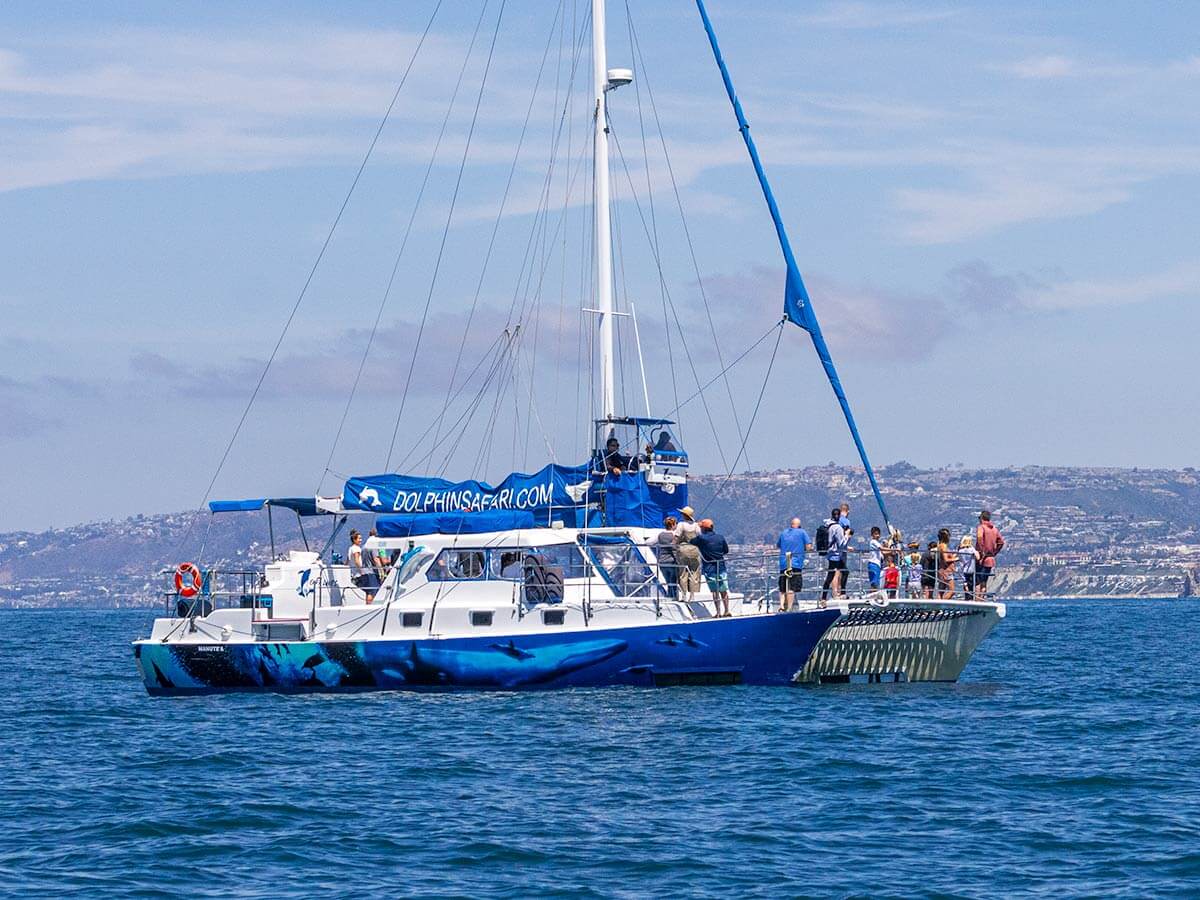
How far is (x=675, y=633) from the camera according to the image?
110 feet

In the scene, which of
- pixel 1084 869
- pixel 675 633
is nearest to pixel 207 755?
pixel 675 633

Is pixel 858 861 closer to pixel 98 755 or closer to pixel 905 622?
pixel 98 755

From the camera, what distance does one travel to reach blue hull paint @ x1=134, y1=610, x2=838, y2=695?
33688 mm

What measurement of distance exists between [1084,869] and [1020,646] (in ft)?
160

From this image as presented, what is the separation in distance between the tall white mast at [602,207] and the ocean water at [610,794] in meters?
7.00

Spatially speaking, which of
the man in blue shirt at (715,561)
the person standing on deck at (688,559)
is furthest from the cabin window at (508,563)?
the man in blue shirt at (715,561)

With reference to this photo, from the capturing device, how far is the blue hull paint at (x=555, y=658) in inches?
1326

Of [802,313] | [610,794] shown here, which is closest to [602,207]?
[802,313]

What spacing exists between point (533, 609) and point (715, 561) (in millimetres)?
3452

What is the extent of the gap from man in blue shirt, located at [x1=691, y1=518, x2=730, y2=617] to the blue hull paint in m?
0.83

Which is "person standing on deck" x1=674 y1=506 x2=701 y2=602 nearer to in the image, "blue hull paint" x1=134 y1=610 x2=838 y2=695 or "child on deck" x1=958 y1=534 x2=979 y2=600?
"blue hull paint" x1=134 y1=610 x2=838 y2=695

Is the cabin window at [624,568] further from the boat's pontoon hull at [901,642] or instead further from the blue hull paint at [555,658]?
the boat's pontoon hull at [901,642]

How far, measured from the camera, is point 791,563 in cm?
3459

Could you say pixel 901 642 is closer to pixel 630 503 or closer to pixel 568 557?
pixel 630 503
